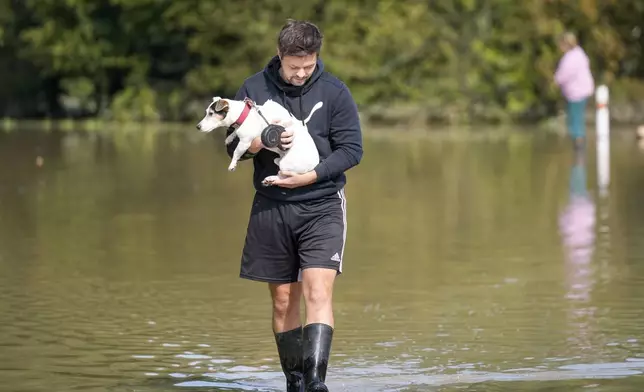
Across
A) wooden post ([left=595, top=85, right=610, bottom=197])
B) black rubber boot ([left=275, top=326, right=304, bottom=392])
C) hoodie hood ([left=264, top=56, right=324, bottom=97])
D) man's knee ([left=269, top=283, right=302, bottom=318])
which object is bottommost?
wooden post ([left=595, top=85, right=610, bottom=197])

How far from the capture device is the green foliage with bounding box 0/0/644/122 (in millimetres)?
37906

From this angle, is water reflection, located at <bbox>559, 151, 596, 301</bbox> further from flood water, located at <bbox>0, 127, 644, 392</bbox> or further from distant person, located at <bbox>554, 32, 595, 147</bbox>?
distant person, located at <bbox>554, 32, 595, 147</bbox>

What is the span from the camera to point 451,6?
1547 inches

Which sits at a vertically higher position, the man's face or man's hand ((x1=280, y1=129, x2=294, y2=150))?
the man's face

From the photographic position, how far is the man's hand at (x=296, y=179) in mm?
7816

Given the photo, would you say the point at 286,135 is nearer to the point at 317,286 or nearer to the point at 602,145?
the point at 317,286

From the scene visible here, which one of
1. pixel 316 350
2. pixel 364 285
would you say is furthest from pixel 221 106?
pixel 364 285

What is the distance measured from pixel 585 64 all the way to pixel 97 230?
15645 millimetres

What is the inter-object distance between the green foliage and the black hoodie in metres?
29.7

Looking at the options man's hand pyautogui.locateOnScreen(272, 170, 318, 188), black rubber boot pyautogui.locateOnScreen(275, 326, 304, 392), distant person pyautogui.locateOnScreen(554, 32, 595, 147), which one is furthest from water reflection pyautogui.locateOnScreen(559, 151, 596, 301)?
distant person pyautogui.locateOnScreen(554, 32, 595, 147)

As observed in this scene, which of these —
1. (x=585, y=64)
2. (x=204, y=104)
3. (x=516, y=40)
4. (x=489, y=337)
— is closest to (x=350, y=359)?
(x=489, y=337)

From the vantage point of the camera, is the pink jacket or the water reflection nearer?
the water reflection

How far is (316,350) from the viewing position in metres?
7.84

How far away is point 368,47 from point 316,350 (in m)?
31.7
